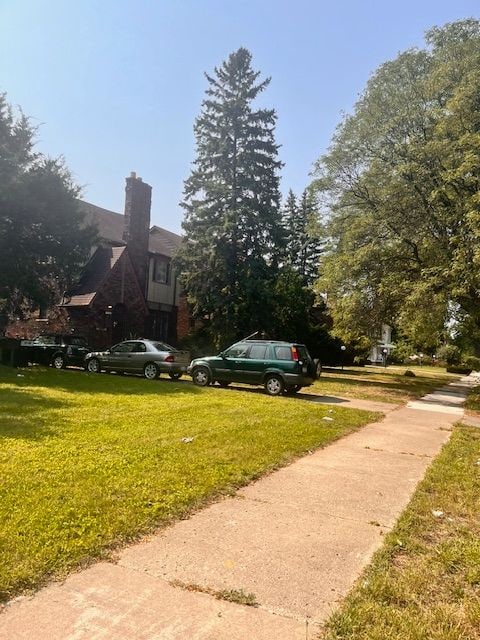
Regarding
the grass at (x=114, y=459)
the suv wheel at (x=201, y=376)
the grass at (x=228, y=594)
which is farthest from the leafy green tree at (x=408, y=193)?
the grass at (x=228, y=594)

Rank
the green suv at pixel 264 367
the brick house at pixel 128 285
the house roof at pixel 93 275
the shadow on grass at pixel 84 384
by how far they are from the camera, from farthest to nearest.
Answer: the brick house at pixel 128 285 < the house roof at pixel 93 275 < the green suv at pixel 264 367 < the shadow on grass at pixel 84 384

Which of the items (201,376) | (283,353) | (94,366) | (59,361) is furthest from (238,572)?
(59,361)

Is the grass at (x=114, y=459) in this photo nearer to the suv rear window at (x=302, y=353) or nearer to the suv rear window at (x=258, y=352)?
the suv rear window at (x=302, y=353)

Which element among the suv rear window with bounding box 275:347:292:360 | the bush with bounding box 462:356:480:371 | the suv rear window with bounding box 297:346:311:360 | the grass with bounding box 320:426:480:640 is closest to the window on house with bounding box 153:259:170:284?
the suv rear window with bounding box 275:347:292:360

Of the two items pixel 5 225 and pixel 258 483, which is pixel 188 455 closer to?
pixel 258 483

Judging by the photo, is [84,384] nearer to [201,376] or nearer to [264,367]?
[201,376]

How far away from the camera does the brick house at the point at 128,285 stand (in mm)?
26281

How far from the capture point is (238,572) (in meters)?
3.57

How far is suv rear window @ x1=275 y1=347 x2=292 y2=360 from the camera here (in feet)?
53.4

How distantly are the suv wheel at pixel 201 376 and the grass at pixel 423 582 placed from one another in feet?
40.6

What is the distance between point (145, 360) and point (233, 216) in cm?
1132

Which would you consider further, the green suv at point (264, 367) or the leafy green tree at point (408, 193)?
the leafy green tree at point (408, 193)

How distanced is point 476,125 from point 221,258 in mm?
13801

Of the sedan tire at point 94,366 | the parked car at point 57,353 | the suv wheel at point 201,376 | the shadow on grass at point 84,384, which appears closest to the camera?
the shadow on grass at point 84,384
